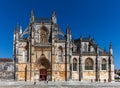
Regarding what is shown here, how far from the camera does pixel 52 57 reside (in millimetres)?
60156

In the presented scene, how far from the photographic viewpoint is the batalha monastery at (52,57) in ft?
196

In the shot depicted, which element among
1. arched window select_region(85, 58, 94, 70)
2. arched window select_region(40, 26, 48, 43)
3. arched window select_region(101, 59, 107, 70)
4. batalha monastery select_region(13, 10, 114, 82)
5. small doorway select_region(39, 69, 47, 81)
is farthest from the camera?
arched window select_region(101, 59, 107, 70)

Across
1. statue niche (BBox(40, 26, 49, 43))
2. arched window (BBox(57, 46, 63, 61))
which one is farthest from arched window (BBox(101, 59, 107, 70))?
statue niche (BBox(40, 26, 49, 43))

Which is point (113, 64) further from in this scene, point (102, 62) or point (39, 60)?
point (39, 60)

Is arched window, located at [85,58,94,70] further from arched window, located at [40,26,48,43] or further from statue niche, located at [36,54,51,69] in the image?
arched window, located at [40,26,48,43]

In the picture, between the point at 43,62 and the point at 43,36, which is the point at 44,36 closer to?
the point at 43,36

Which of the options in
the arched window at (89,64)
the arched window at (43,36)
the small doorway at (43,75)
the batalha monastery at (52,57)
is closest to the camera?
the batalha monastery at (52,57)

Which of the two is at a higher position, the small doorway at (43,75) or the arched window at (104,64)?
the arched window at (104,64)

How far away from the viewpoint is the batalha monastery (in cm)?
5966

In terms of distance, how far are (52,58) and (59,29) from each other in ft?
22.6

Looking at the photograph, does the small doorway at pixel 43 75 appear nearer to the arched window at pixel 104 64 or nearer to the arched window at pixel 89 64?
the arched window at pixel 89 64

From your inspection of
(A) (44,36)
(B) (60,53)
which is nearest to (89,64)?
(B) (60,53)

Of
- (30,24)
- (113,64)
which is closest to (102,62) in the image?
(113,64)

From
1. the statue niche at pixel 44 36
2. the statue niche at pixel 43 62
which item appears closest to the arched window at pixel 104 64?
the statue niche at pixel 43 62
